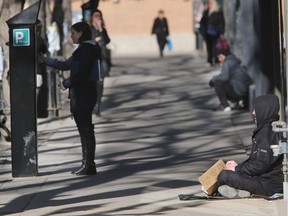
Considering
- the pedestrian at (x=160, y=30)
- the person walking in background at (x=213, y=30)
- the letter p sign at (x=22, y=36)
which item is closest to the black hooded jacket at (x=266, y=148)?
the letter p sign at (x=22, y=36)

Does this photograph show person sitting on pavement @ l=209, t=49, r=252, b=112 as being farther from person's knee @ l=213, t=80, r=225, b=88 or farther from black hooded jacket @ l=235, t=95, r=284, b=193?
black hooded jacket @ l=235, t=95, r=284, b=193

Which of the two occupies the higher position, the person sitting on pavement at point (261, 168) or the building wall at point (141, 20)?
the person sitting on pavement at point (261, 168)

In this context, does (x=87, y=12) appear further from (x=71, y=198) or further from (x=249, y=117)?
(x=71, y=198)

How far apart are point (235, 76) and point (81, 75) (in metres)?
8.20

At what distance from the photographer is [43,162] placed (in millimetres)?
14938

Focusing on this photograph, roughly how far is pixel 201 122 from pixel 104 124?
1657 millimetres

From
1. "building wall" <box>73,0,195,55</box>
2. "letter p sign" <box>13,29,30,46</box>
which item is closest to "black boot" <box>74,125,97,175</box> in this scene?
"letter p sign" <box>13,29,30,46</box>

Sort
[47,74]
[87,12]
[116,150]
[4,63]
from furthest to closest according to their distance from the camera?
1. [87,12]
2. [47,74]
3. [4,63]
4. [116,150]

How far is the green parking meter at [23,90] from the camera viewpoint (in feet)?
43.9

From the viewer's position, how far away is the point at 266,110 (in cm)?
1146

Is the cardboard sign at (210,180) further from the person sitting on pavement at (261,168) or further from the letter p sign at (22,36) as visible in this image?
the letter p sign at (22,36)

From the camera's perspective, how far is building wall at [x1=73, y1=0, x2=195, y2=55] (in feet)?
163

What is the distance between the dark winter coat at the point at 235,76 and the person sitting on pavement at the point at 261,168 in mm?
9460

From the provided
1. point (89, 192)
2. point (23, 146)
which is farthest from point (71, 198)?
point (23, 146)
